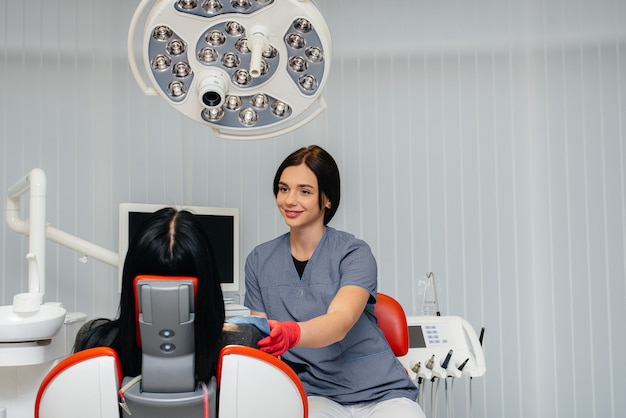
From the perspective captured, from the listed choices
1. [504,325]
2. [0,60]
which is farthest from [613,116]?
[0,60]

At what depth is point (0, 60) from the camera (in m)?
3.01

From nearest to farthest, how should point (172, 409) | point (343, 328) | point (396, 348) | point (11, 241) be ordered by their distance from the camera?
point (172, 409) → point (343, 328) → point (396, 348) → point (11, 241)

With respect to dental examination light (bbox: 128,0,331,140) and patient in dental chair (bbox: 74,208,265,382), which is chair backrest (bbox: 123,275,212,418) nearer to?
patient in dental chair (bbox: 74,208,265,382)

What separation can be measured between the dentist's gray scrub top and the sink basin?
53 centimetres

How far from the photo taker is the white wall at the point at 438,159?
2.98 meters

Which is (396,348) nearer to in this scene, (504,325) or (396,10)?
(504,325)

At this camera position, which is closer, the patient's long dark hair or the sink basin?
the patient's long dark hair

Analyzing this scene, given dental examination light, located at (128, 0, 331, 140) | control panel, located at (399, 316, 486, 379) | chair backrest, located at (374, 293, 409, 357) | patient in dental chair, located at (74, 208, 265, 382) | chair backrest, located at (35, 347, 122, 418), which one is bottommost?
control panel, located at (399, 316, 486, 379)

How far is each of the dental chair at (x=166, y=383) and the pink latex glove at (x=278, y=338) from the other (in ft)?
0.37

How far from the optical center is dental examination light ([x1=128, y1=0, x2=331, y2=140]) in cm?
119

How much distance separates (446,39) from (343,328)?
6.71 feet

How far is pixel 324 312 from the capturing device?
1.68m

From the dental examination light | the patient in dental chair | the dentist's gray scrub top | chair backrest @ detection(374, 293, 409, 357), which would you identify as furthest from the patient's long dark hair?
chair backrest @ detection(374, 293, 409, 357)

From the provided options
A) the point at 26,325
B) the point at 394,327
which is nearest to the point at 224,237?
the point at 394,327
